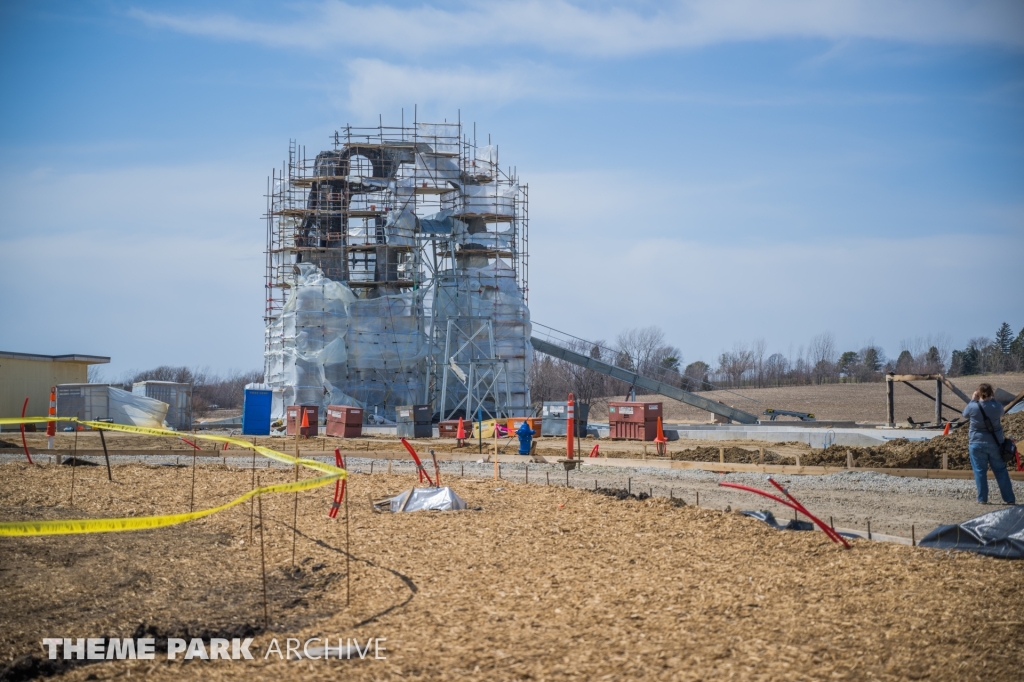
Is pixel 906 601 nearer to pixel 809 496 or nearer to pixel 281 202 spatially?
pixel 809 496

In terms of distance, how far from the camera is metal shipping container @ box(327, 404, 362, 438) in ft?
119

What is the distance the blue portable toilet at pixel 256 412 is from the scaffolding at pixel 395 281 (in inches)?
348

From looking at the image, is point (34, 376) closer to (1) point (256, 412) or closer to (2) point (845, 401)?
(1) point (256, 412)

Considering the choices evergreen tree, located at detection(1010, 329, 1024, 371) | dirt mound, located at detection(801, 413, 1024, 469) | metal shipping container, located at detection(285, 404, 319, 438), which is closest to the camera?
dirt mound, located at detection(801, 413, 1024, 469)

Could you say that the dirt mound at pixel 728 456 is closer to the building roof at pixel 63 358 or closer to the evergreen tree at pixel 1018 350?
the building roof at pixel 63 358

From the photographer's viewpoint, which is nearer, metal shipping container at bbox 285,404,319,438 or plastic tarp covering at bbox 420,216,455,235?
metal shipping container at bbox 285,404,319,438

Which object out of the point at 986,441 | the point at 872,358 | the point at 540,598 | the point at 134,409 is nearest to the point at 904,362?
the point at 872,358

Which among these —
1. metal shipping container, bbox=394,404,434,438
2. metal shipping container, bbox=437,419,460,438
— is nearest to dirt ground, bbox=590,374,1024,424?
metal shipping container, bbox=437,419,460,438

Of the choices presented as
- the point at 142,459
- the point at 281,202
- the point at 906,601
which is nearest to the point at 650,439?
the point at 142,459

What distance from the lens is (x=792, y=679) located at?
5926 millimetres

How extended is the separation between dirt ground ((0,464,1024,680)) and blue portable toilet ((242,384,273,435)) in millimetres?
28357

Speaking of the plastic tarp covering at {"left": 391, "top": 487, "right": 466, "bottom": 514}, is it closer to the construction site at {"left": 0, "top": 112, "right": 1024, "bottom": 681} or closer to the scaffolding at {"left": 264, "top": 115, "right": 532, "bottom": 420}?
the construction site at {"left": 0, "top": 112, "right": 1024, "bottom": 681}

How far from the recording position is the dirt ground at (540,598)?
20.9ft

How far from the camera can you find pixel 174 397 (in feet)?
141
